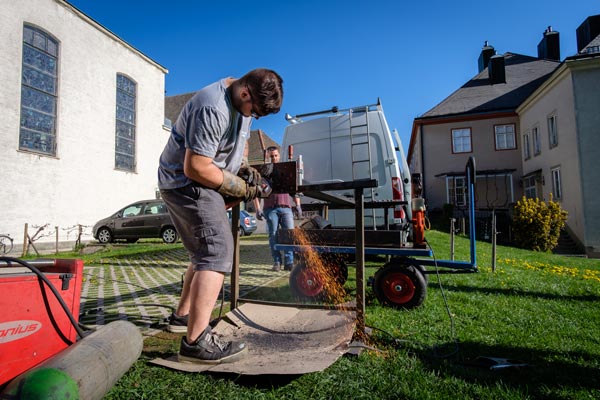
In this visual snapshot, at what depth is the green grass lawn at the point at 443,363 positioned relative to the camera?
2.09 metres

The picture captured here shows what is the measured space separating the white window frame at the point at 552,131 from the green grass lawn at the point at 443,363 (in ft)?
60.9

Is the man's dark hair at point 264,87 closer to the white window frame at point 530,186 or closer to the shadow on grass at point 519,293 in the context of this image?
the shadow on grass at point 519,293

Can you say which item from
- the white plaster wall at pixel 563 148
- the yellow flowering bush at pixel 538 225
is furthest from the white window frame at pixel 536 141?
the yellow flowering bush at pixel 538 225

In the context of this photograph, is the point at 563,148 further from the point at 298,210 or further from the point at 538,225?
the point at 298,210

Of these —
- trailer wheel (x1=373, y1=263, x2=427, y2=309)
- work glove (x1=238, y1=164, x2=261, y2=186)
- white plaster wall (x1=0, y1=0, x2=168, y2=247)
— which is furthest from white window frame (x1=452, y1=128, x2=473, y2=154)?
work glove (x1=238, y1=164, x2=261, y2=186)

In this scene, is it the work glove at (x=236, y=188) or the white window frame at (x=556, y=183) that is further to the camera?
the white window frame at (x=556, y=183)

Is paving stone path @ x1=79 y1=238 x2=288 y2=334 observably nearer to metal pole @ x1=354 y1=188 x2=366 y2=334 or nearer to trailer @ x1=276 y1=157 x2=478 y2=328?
trailer @ x1=276 y1=157 x2=478 y2=328

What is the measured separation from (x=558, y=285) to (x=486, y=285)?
1245mm

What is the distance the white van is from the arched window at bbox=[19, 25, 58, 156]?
13.6 meters

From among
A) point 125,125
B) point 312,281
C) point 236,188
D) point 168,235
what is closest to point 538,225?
point 312,281

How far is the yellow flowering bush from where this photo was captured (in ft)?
49.3

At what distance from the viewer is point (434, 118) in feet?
82.2

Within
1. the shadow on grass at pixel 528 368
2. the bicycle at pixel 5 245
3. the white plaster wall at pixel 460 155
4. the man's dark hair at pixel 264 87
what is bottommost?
the shadow on grass at pixel 528 368

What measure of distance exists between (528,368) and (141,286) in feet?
16.5
